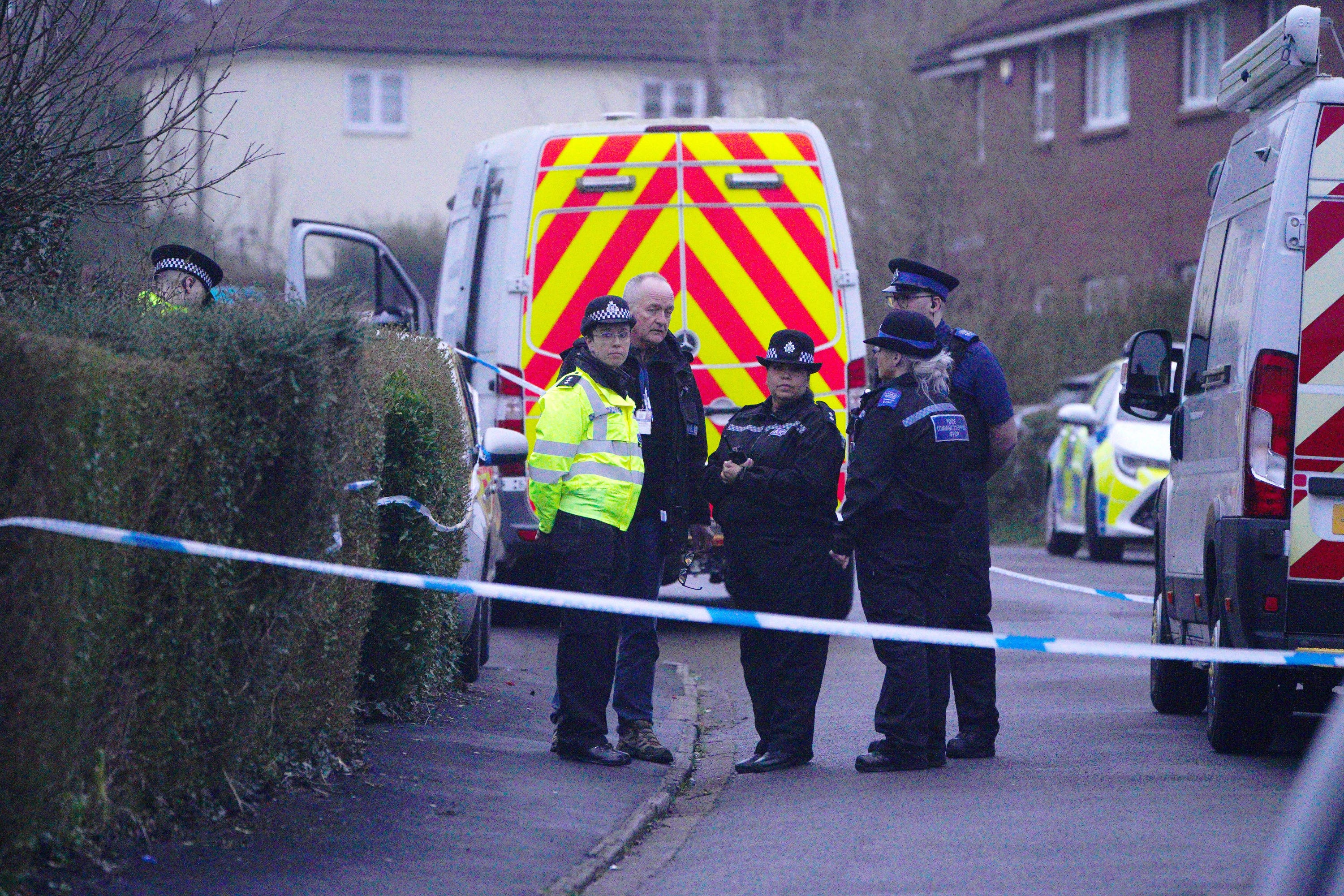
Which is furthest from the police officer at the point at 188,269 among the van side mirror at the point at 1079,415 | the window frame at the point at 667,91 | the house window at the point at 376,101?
the window frame at the point at 667,91

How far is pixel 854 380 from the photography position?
39.5 ft

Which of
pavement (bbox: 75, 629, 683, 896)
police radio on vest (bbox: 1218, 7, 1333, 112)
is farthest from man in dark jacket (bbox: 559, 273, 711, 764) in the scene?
police radio on vest (bbox: 1218, 7, 1333, 112)

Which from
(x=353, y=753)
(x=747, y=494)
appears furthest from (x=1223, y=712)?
(x=353, y=753)

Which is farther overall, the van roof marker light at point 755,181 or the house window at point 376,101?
the house window at point 376,101

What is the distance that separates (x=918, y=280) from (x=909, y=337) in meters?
0.61

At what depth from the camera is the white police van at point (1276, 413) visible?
7215mm

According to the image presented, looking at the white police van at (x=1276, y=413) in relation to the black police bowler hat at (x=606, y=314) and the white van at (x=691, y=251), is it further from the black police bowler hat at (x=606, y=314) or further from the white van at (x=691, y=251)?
the white van at (x=691, y=251)

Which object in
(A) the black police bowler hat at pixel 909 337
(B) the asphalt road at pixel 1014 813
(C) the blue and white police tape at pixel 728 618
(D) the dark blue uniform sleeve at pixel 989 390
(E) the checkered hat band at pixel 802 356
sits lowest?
(B) the asphalt road at pixel 1014 813

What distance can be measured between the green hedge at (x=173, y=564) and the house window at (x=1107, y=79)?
27283 millimetres

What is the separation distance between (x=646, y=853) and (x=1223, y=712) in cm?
266

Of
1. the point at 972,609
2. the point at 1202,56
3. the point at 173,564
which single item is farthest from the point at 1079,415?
the point at 1202,56

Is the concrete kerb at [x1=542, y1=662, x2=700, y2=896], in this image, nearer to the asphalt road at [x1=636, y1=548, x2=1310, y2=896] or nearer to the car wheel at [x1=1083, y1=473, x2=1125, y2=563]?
the asphalt road at [x1=636, y1=548, x2=1310, y2=896]

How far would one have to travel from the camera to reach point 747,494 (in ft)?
26.8

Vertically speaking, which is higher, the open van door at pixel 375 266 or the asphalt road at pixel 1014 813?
the open van door at pixel 375 266
